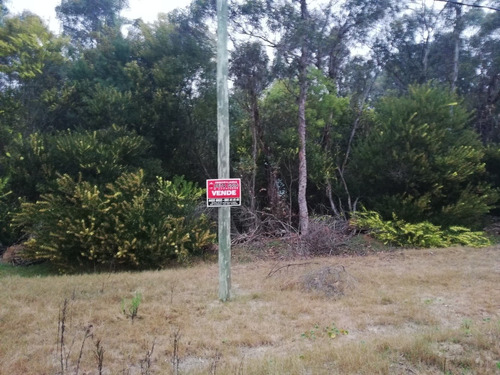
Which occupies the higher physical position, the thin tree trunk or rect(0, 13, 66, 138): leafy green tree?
the thin tree trunk

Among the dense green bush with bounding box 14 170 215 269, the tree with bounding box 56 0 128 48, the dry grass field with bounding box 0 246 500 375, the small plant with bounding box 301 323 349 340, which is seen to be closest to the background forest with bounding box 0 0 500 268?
the dense green bush with bounding box 14 170 215 269

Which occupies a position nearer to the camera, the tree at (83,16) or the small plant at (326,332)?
the small plant at (326,332)

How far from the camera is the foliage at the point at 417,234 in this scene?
12.4 m

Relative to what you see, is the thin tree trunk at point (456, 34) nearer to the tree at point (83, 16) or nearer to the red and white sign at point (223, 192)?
the red and white sign at point (223, 192)

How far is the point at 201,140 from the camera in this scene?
1520 cm

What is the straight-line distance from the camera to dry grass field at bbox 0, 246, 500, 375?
3.54 meters

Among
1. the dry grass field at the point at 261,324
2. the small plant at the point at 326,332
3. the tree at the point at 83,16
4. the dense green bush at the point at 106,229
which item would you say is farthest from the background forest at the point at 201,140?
the tree at the point at 83,16

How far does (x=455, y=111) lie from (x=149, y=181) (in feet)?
38.0

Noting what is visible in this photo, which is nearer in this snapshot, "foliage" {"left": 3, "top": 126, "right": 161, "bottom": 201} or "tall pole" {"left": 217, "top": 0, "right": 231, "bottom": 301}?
"tall pole" {"left": 217, "top": 0, "right": 231, "bottom": 301}

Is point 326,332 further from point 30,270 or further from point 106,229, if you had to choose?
point 30,270

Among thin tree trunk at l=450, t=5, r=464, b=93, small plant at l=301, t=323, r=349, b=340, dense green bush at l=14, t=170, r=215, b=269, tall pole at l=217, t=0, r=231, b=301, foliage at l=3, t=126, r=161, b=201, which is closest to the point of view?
small plant at l=301, t=323, r=349, b=340

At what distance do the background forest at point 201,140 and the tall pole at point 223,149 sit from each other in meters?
4.44

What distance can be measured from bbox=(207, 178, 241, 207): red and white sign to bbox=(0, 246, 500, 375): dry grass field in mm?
1582

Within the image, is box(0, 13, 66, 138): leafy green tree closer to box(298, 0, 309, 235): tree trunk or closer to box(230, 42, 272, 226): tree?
box(230, 42, 272, 226): tree
